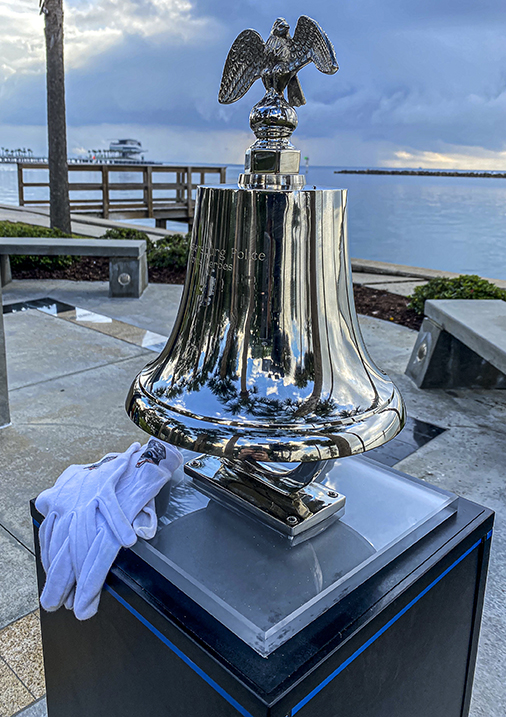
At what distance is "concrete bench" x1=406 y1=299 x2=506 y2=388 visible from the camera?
4082 millimetres

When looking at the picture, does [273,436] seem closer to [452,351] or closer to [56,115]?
[452,351]

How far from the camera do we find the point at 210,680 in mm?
1015

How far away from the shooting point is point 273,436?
1.02 m

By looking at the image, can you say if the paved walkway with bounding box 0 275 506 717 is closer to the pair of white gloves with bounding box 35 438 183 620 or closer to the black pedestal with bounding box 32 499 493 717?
the black pedestal with bounding box 32 499 493 717

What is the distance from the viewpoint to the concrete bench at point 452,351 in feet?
13.4

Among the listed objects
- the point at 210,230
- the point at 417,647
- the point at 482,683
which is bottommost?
the point at 482,683

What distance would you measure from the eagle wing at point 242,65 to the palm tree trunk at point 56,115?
856cm

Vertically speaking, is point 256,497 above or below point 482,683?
above

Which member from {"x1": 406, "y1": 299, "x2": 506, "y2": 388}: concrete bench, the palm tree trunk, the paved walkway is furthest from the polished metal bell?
the palm tree trunk

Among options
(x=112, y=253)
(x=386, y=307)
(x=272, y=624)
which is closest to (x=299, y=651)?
(x=272, y=624)

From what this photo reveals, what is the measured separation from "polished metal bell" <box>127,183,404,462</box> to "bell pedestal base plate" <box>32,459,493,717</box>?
0.33 meters

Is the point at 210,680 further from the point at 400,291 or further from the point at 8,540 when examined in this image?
the point at 400,291

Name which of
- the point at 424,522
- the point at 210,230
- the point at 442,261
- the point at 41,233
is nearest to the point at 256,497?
the point at 424,522

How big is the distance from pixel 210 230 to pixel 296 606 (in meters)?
0.76
